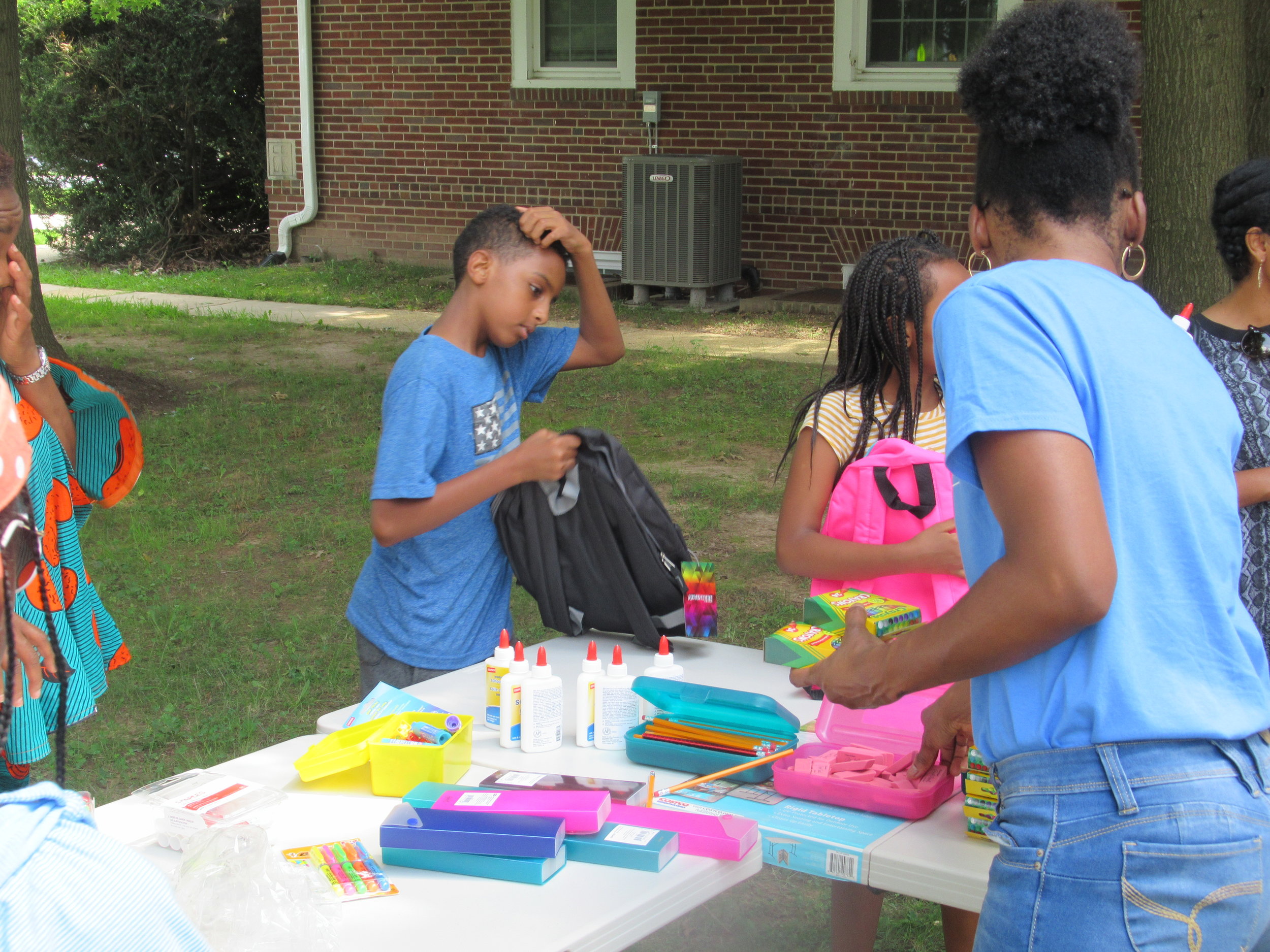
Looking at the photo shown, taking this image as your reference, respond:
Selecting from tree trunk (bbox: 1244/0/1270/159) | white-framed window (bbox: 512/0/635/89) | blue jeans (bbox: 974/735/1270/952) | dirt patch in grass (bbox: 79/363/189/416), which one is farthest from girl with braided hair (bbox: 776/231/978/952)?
white-framed window (bbox: 512/0/635/89)

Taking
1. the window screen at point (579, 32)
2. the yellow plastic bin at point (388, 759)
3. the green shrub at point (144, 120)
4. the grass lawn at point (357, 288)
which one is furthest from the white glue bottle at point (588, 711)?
the green shrub at point (144, 120)

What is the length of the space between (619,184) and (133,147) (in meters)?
6.37

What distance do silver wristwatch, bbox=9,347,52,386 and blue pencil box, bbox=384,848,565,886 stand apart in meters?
1.31

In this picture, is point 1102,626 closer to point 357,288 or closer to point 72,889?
point 72,889

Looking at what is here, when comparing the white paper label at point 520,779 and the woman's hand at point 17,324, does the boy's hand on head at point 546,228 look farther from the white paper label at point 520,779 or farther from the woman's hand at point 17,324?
the white paper label at point 520,779

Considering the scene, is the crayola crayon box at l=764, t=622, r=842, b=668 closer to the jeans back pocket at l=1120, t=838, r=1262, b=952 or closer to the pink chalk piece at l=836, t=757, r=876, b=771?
the pink chalk piece at l=836, t=757, r=876, b=771

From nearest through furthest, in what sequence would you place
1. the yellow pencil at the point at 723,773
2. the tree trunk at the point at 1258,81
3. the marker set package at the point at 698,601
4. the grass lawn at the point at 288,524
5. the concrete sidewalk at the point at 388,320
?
the yellow pencil at the point at 723,773, the marker set package at the point at 698,601, the grass lawn at the point at 288,524, the tree trunk at the point at 1258,81, the concrete sidewalk at the point at 388,320

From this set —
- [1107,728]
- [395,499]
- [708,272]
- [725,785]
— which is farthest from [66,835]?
[708,272]

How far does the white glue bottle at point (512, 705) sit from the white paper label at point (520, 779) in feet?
0.70

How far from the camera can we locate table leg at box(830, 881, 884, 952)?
259 cm

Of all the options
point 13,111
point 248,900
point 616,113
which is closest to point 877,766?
point 248,900

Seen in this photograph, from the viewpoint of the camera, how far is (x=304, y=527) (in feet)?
20.2

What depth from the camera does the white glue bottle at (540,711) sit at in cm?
238

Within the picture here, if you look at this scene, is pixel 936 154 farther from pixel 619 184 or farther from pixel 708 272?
pixel 619 184
